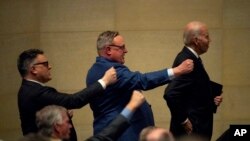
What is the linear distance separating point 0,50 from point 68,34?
0.75m

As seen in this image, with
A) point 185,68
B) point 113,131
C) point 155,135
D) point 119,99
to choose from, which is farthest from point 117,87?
point 155,135

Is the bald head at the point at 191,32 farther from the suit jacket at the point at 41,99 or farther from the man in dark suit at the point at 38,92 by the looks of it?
the suit jacket at the point at 41,99

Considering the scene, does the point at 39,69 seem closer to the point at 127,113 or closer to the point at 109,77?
the point at 109,77

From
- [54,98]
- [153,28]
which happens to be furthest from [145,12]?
[54,98]

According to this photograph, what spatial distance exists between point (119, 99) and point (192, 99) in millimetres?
634

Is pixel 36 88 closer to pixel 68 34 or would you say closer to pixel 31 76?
pixel 31 76

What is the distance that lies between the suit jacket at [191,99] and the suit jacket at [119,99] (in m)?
0.30

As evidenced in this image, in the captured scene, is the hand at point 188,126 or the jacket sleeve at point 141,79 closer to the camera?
the jacket sleeve at point 141,79

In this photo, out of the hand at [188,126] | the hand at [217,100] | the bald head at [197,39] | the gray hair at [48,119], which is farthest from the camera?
the hand at [217,100]

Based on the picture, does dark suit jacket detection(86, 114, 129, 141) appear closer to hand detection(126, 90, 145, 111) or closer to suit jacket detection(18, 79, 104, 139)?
hand detection(126, 90, 145, 111)

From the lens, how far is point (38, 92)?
15.0 ft

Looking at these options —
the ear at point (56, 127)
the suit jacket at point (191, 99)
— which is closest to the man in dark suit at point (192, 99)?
the suit jacket at point (191, 99)

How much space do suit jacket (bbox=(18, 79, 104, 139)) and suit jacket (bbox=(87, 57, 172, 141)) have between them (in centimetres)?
25

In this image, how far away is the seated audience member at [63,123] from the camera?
363 cm
